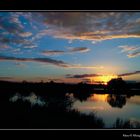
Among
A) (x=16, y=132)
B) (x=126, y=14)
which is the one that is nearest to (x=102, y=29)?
(x=126, y=14)

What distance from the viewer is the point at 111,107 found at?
3525 millimetres

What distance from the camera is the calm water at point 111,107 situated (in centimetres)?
346

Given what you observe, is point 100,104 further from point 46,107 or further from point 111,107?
point 46,107

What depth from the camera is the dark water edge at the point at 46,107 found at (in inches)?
135

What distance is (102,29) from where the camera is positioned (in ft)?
11.4

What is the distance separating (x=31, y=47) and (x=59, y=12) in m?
0.34

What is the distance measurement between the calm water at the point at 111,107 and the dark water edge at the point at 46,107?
0.12 ft

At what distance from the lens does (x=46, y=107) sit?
137 inches

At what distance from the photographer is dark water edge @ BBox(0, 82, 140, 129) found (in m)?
3.42

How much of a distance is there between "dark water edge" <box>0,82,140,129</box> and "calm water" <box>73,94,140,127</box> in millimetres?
38

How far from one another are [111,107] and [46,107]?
50cm

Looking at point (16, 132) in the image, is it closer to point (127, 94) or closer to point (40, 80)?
point (40, 80)

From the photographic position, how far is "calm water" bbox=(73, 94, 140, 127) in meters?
3.46

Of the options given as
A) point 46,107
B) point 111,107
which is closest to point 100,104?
point 111,107
